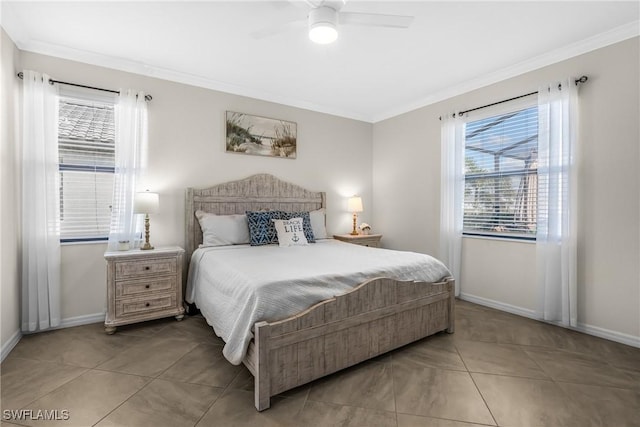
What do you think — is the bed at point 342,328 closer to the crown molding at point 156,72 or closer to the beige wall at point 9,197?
the beige wall at point 9,197

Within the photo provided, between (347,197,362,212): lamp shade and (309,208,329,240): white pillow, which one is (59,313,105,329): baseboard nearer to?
(309,208,329,240): white pillow

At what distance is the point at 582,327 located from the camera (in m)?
2.81

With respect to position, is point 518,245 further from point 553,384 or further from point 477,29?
point 477,29

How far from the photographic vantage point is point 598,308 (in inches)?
107

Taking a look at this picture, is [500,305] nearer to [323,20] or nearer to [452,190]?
[452,190]

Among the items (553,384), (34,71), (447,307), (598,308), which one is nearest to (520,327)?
(598,308)

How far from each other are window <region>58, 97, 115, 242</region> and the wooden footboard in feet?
7.57

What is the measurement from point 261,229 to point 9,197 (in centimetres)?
212

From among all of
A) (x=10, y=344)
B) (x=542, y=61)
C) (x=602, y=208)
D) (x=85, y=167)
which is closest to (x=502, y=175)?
(x=602, y=208)

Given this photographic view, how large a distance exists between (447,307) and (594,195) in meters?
1.64

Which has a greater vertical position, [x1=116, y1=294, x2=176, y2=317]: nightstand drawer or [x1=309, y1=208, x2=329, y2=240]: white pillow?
[x1=309, y1=208, x2=329, y2=240]: white pillow

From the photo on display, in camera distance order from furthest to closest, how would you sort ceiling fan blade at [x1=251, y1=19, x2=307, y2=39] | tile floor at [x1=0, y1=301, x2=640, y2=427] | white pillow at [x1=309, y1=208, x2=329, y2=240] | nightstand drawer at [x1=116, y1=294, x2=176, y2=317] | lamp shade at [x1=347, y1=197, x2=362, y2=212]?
lamp shade at [x1=347, y1=197, x2=362, y2=212] → white pillow at [x1=309, y1=208, x2=329, y2=240] → nightstand drawer at [x1=116, y1=294, x2=176, y2=317] → ceiling fan blade at [x1=251, y1=19, x2=307, y2=39] → tile floor at [x1=0, y1=301, x2=640, y2=427]

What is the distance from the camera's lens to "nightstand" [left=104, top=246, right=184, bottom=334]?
2732 mm

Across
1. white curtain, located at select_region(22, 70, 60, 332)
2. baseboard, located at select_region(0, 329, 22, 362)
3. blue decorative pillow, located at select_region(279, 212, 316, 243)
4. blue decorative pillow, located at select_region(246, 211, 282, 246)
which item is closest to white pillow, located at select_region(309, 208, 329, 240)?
blue decorative pillow, located at select_region(279, 212, 316, 243)
